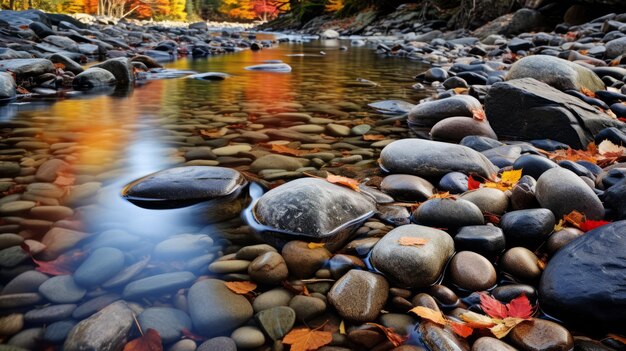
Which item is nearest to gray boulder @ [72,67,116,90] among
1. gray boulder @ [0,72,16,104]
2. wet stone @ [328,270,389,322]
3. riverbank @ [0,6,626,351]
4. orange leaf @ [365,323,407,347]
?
gray boulder @ [0,72,16,104]

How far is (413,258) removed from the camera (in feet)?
5.11

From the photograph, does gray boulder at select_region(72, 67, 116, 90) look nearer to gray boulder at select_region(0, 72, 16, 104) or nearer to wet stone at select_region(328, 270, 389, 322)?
gray boulder at select_region(0, 72, 16, 104)

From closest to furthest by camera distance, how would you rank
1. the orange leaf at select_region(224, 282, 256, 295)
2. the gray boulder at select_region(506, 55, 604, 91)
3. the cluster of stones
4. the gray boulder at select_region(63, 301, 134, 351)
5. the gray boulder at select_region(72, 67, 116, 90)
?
the gray boulder at select_region(63, 301, 134, 351)
the orange leaf at select_region(224, 282, 256, 295)
the gray boulder at select_region(506, 55, 604, 91)
the cluster of stones
the gray boulder at select_region(72, 67, 116, 90)

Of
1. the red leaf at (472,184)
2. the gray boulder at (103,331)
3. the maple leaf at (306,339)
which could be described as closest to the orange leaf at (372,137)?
the red leaf at (472,184)

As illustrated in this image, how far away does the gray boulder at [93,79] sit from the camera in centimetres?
582

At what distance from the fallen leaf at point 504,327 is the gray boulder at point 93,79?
20.1ft

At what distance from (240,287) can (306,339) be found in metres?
0.36

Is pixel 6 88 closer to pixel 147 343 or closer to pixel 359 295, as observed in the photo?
pixel 147 343

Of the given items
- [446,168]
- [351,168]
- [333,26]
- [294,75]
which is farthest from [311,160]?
[333,26]

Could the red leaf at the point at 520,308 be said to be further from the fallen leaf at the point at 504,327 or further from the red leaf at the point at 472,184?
the red leaf at the point at 472,184

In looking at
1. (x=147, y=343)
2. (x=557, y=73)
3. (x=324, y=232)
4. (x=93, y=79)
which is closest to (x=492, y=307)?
Result: (x=324, y=232)

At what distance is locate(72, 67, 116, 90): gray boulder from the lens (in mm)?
5816

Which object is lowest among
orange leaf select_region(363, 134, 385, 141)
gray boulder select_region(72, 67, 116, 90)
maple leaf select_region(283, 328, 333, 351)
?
maple leaf select_region(283, 328, 333, 351)

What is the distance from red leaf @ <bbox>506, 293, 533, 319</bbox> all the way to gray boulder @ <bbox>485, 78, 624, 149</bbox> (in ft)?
7.16
